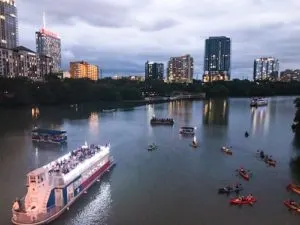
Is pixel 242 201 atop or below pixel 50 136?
below

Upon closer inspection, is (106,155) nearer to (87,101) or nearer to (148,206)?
(148,206)

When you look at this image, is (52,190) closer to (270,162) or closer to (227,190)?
(227,190)

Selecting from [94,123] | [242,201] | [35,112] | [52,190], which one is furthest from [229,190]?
[35,112]

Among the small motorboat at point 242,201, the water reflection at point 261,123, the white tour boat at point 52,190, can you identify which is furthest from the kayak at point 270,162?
the water reflection at point 261,123

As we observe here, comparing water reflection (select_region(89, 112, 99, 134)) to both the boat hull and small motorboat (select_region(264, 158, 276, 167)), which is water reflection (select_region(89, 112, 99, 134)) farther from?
small motorboat (select_region(264, 158, 276, 167))

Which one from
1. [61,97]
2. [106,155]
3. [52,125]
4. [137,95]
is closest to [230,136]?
[106,155]

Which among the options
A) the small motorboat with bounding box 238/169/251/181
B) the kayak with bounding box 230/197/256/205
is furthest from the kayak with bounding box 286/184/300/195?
the kayak with bounding box 230/197/256/205
